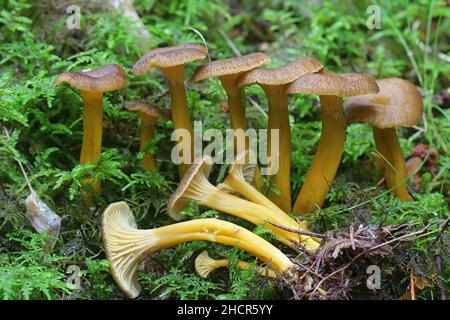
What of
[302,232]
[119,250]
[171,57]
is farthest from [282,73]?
[119,250]

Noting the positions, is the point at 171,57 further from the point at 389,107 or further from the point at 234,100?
the point at 389,107

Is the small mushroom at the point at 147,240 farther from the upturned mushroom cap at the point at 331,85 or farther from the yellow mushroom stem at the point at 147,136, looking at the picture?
the upturned mushroom cap at the point at 331,85

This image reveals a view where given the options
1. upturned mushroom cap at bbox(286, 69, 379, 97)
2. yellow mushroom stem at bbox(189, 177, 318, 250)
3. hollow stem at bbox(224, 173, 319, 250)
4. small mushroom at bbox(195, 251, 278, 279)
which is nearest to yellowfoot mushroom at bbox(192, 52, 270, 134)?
upturned mushroom cap at bbox(286, 69, 379, 97)

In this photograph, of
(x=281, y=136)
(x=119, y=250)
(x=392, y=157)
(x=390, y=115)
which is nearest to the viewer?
(x=119, y=250)

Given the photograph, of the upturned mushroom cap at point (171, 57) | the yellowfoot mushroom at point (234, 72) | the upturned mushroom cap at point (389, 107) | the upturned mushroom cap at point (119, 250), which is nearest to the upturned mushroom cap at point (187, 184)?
the upturned mushroom cap at point (119, 250)

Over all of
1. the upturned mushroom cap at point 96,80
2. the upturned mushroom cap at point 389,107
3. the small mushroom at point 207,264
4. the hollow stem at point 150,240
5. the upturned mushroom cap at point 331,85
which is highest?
the upturned mushroom cap at point 96,80
